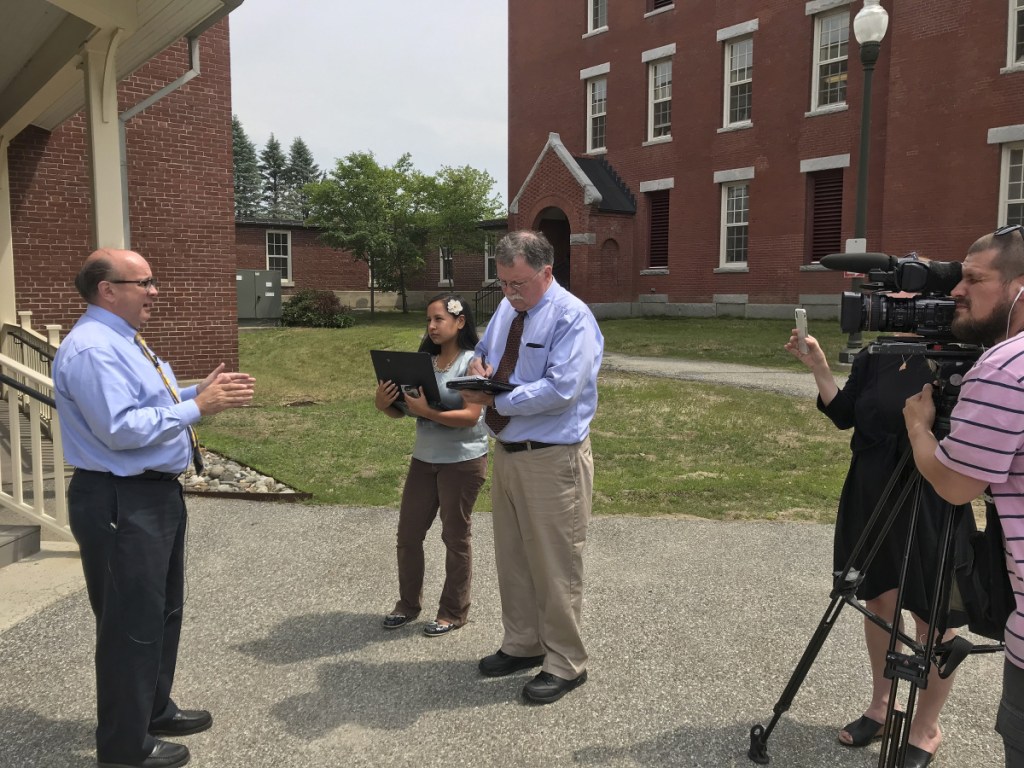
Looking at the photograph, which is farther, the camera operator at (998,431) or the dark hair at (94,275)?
the dark hair at (94,275)

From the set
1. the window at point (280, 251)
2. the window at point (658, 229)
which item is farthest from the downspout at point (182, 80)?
the window at point (280, 251)

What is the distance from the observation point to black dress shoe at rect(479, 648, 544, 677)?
13.1ft

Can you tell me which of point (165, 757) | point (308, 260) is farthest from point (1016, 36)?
point (308, 260)

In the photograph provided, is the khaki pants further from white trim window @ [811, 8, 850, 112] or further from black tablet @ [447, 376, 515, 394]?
white trim window @ [811, 8, 850, 112]

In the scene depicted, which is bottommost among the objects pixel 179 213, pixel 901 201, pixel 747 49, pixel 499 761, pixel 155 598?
pixel 499 761

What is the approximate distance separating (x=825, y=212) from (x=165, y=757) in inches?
885

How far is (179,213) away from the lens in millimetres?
12406

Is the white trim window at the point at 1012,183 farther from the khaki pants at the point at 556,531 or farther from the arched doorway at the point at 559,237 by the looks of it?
the khaki pants at the point at 556,531

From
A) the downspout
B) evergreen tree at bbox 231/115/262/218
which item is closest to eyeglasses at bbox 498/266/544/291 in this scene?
the downspout

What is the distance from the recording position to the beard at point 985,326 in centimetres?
224

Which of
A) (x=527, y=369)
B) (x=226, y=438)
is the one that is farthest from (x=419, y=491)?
(x=226, y=438)

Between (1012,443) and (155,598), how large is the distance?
2.91 meters

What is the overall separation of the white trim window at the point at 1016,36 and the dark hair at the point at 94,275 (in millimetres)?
20631

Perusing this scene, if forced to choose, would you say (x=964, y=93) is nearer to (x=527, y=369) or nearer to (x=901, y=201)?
(x=901, y=201)
